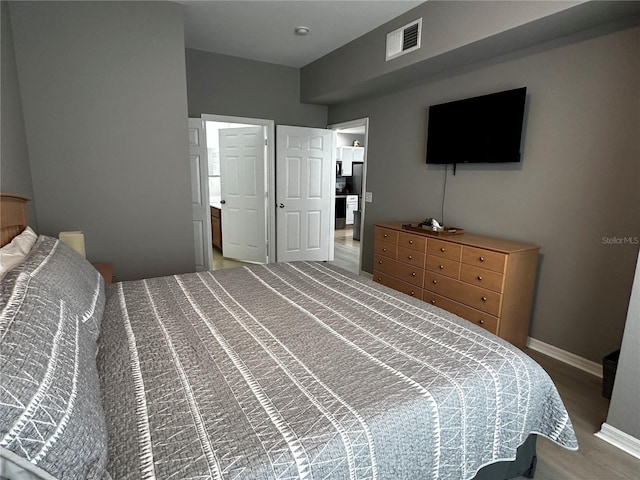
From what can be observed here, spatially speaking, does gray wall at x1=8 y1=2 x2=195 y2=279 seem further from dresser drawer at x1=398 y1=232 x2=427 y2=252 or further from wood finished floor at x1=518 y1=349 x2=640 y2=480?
wood finished floor at x1=518 y1=349 x2=640 y2=480

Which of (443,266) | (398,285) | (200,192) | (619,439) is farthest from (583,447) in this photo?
(200,192)

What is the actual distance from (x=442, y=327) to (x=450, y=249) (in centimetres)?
152

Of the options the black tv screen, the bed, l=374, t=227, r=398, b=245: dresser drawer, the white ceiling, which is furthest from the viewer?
l=374, t=227, r=398, b=245: dresser drawer

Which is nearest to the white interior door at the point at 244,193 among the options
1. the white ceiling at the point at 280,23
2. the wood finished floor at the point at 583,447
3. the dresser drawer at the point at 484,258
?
the white ceiling at the point at 280,23

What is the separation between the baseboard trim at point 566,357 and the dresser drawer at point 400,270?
1.02 meters

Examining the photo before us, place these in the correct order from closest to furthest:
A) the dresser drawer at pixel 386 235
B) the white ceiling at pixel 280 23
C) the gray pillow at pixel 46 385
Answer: the gray pillow at pixel 46 385, the white ceiling at pixel 280 23, the dresser drawer at pixel 386 235

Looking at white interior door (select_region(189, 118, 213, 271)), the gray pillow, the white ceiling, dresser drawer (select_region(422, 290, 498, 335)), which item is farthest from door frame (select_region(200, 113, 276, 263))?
the gray pillow

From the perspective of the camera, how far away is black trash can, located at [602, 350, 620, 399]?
2.14m

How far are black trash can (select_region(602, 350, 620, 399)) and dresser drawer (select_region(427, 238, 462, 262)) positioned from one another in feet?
3.68

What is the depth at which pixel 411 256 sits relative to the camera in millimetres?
3330

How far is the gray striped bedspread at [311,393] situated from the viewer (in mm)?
891

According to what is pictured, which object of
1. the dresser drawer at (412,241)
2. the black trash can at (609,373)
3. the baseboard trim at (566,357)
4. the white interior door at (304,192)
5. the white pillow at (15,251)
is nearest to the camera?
the white pillow at (15,251)

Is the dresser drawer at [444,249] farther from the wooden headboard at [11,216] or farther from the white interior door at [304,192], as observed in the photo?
the wooden headboard at [11,216]

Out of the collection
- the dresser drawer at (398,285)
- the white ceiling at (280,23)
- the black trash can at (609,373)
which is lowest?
the black trash can at (609,373)
